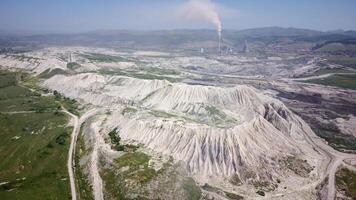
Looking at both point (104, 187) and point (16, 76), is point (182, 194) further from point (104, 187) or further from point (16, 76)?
point (16, 76)

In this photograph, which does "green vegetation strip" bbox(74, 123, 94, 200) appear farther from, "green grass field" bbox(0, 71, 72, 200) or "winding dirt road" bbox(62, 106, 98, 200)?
"green grass field" bbox(0, 71, 72, 200)

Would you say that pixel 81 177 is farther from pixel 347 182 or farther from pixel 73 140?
pixel 347 182

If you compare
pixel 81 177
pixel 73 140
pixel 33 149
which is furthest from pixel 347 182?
pixel 33 149

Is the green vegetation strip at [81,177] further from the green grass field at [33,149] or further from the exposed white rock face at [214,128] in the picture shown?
the exposed white rock face at [214,128]

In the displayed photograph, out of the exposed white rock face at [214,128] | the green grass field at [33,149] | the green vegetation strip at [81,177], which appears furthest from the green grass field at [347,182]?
the green grass field at [33,149]

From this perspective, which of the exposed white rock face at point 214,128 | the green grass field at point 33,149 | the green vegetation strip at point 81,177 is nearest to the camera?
the green vegetation strip at point 81,177

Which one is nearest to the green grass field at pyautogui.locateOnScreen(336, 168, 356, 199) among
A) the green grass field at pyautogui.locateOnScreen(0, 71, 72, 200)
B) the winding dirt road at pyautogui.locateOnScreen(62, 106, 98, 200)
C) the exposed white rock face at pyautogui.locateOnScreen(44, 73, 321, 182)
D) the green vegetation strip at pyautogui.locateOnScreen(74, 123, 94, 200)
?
the exposed white rock face at pyautogui.locateOnScreen(44, 73, 321, 182)
